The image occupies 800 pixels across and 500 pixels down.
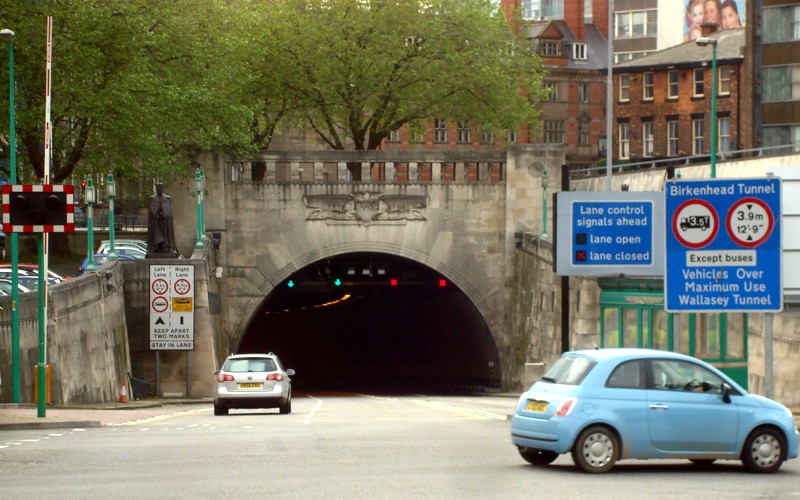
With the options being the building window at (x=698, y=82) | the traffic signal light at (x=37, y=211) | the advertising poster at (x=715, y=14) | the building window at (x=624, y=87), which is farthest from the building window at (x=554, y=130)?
the traffic signal light at (x=37, y=211)

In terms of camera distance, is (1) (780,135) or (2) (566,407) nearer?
(2) (566,407)

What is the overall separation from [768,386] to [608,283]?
1595 cm

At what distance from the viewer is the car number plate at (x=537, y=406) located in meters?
17.0

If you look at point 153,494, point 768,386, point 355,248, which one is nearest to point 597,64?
point 355,248

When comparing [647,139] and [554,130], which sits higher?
[554,130]

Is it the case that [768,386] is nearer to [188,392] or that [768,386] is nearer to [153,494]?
[153,494]

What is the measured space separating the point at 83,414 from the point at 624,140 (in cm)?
6570

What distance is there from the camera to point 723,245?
70.6ft

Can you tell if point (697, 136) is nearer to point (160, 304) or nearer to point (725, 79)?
point (725, 79)

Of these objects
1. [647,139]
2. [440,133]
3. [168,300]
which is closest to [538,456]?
[168,300]

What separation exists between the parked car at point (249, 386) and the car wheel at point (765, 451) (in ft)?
51.1

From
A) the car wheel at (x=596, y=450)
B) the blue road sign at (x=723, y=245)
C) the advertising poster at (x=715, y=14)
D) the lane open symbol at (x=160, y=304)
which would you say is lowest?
the car wheel at (x=596, y=450)

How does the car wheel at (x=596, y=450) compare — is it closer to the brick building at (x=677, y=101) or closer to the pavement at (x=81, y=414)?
the pavement at (x=81, y=414)

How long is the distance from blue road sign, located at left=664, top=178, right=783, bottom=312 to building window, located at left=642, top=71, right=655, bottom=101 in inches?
2706
